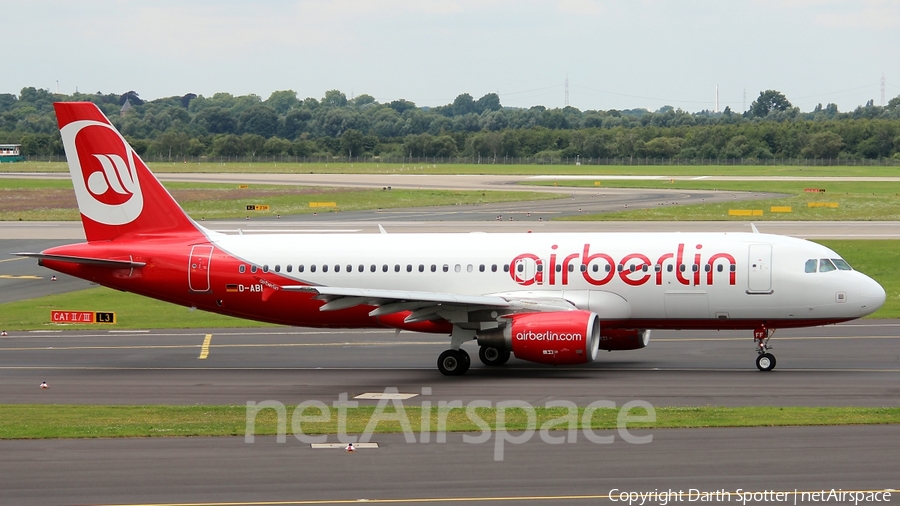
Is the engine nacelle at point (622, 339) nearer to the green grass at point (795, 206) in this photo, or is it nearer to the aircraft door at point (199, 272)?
the aircraft door at point (199, 272)

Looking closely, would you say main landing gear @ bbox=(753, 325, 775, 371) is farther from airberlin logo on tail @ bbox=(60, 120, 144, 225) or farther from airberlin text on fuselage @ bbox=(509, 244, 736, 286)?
airberlin logo on tail @ bbox=(60, 120, 144, 225)

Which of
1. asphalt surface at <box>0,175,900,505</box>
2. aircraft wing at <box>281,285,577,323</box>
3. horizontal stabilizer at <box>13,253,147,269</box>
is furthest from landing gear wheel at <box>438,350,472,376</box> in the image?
horizontal stabilizer at <box>13,253,147,269</box>

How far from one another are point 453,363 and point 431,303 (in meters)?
1.81

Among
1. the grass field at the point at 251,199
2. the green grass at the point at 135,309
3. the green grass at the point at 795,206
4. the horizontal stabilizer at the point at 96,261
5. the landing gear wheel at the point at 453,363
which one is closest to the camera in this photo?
the landing gear wheel at the point at 453,363

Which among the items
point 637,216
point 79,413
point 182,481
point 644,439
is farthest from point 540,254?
point 637,216

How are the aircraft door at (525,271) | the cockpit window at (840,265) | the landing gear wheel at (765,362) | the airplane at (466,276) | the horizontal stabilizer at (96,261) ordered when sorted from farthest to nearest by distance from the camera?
the horizontal stabilizer at (96,261), the aircraft door at (525,271), the cockpit window at (840,265), the airplane at (466,276), the landing gear wheel at (765,362)

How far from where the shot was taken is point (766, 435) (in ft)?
72.4

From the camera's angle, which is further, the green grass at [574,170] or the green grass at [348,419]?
the green grass at [574,170]

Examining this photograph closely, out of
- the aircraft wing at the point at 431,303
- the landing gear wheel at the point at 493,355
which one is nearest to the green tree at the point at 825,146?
the landing gear wheel at the point at 493,355

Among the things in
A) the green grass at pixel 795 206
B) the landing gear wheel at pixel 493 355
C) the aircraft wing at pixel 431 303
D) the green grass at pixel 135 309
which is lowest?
the green grass at pixel 135 309

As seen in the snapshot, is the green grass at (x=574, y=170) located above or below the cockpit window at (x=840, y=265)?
below

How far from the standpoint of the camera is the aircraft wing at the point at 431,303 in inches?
1188

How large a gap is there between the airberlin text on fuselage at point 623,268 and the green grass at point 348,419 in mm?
6988

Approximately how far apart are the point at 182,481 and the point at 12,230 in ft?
220
